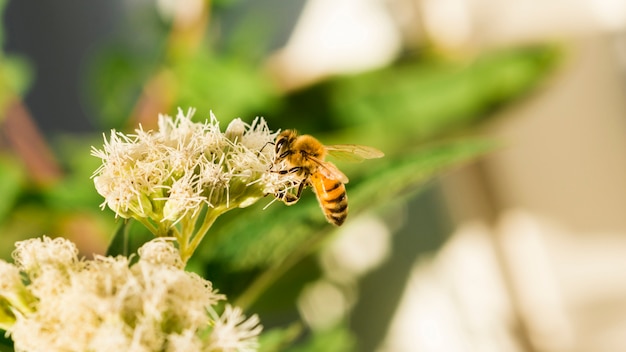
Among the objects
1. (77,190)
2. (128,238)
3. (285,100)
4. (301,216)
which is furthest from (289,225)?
(285,100)

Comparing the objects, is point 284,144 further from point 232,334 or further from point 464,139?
point 464,139

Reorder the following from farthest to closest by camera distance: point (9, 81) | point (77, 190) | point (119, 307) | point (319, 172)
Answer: point (9, 81) → point (77, 190) → point (319, 172) → point (119, 307)

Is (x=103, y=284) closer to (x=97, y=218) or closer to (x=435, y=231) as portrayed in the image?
(x=97, y=218)

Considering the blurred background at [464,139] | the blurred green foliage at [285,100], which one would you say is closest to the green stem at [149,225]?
the blurred green foliage at [285,100]

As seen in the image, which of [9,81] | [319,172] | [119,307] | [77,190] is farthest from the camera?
[9,81]

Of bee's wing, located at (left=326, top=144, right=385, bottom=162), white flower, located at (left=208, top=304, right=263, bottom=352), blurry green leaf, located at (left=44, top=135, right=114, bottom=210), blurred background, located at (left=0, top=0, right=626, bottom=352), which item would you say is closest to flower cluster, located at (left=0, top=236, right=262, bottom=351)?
white flower, located at (left=208, top=304, right=263, bottom=352)

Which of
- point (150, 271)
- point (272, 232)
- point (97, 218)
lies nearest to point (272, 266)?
point (272, 232)

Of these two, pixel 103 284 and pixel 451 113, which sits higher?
pixel 451 113
